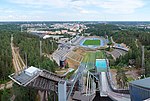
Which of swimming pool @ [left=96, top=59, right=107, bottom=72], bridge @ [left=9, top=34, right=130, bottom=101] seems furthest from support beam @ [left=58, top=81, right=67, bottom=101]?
swimming pool @ [left=96, top=59, right=107, bottom=72]

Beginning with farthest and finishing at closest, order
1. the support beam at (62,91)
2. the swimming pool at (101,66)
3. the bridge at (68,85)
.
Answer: the swimming pool at (101,66)
the bridge at (68,85)
the support beam at (62,91)

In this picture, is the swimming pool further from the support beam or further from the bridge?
the support beam

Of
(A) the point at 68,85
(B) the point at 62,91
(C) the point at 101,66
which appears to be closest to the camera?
(B) the point at 62,91

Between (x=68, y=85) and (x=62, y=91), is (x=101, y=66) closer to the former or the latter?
(x=68, y=85)

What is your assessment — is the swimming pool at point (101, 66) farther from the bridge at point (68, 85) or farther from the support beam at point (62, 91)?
the support beam at point (62, 91)

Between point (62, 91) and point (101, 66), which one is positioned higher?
point (62, 91)

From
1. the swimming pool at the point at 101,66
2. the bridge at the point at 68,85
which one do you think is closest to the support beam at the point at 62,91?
the bridge at the point at 68,85

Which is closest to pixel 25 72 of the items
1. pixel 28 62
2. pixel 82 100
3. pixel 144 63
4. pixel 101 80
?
pixel 82 100

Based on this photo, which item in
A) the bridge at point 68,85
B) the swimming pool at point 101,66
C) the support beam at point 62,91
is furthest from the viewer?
the swimming pool at point 101,66

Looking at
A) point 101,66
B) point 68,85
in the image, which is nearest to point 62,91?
point 68,85

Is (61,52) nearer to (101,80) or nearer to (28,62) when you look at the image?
(28,62)

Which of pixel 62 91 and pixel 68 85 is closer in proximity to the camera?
pixel 62 91
